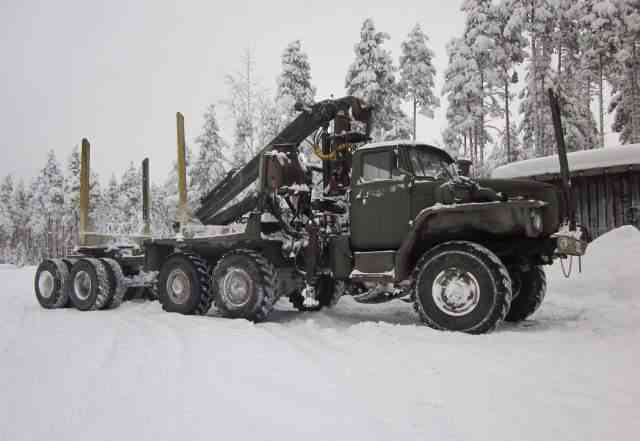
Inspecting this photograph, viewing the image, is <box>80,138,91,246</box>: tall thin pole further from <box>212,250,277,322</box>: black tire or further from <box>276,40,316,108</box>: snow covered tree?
<box>276,40,316,108</box>: snow covered tree

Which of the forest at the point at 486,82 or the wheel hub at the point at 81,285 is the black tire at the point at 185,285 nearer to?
the wheel hub at the point at 81,285

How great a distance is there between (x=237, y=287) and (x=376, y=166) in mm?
3047

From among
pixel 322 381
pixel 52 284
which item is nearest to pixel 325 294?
pixel 322 381

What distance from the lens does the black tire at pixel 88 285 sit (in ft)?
32.7

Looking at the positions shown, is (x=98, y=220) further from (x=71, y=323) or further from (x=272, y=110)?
(x=71, y=323)

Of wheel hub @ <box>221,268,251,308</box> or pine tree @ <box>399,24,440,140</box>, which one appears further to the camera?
pine tree @ <box>399,24,440,140</box>

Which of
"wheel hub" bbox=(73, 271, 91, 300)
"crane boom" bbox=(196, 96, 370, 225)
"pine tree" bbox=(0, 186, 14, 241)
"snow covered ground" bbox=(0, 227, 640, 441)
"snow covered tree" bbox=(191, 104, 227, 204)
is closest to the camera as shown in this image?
"snow covered ground" bbox=(0, 227, 640, 441)

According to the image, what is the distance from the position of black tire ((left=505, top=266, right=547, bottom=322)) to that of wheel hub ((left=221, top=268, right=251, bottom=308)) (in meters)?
4.15

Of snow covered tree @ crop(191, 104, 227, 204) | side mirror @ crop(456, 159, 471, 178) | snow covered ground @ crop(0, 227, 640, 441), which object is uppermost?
snow covered tree @ crop(191, 104, 227, 204)

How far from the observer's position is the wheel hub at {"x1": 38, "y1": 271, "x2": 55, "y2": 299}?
1066cm

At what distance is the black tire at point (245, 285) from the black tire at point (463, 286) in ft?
8.31

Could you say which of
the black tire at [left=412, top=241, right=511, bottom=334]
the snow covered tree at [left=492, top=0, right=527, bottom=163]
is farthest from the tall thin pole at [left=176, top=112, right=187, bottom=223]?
the snow covered tree at [left=492, top=0, right=527, bottom=163]

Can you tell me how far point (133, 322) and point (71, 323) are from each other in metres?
1.09

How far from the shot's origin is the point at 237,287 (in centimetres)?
823
